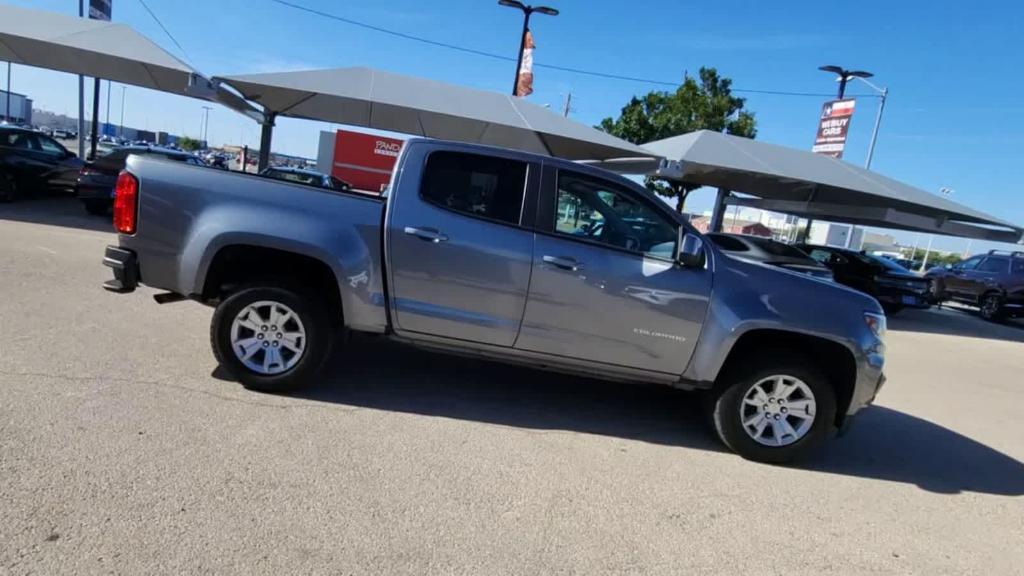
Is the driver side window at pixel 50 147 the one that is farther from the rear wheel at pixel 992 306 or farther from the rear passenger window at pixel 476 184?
the rear wheel at pixel 992 306

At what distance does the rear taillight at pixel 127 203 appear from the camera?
4.09 metres

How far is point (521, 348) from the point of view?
4.26 m

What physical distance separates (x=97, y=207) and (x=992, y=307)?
23.3 m

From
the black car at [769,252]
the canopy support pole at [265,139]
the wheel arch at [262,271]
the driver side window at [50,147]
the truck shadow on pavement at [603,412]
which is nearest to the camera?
the wheel arch at [262,271]

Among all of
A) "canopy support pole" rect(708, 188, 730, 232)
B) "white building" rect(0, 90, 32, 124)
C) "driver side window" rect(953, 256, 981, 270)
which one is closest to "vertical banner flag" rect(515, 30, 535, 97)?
"canopy support pole" rect(708, 188, 730, 232)

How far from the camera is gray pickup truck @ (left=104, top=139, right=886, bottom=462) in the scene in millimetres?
4113

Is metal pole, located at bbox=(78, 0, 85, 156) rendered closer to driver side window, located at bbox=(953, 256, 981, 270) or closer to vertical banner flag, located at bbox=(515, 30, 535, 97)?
vertical banner flag, located at bbox=(515, 30, 535, 97)

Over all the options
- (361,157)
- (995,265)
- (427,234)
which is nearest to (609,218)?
(427,234)

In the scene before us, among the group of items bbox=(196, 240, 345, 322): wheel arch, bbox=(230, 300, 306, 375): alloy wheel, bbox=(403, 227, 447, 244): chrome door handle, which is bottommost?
bbox=(230, 300, 306, 375): alloy wheel

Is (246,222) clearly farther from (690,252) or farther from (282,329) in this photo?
(690,252)

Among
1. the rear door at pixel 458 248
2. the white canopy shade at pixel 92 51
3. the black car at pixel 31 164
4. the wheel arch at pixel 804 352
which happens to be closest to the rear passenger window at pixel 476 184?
the rear door at pixel 458 248

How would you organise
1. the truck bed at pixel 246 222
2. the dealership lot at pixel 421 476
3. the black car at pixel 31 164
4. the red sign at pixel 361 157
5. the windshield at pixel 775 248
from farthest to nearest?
1. the red sign at pixel 361 157
2. the black car at pixel 31 164
3. the windshield at pixel 775 248
4. the truck bed at pixel 246 222
5. the dealership lot at pixel 421 476

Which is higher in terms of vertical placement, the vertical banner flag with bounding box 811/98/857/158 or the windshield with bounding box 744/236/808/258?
the vertical banner flag with bounding box 811/98/857/158

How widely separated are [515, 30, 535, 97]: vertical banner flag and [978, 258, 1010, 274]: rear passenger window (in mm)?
14644
